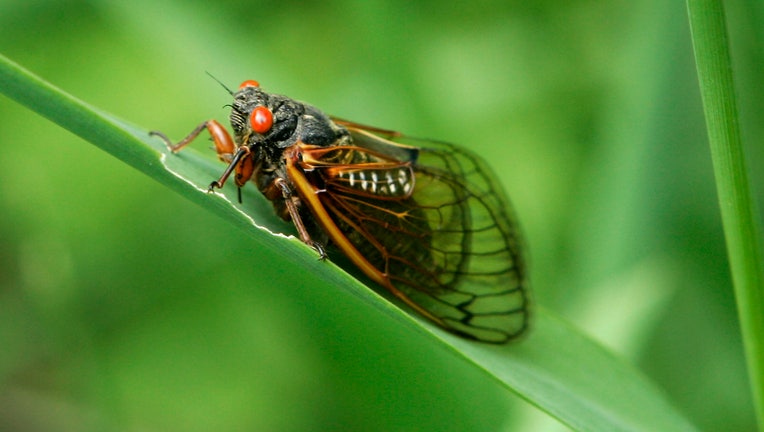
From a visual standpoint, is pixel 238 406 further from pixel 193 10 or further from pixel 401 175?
pixel 193 10

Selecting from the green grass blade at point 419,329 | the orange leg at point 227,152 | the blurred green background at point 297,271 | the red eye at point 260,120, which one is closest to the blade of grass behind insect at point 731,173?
the green grass blade at point 419,329

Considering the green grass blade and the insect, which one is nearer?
the green grass blade

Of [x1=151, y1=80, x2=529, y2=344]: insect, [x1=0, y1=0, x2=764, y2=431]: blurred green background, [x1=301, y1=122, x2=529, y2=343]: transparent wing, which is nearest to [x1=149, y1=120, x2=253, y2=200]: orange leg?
[x1=151, y1=80, x2=529, y2=344]: insect

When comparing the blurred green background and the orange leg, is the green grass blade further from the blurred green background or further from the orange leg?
the blurred green background

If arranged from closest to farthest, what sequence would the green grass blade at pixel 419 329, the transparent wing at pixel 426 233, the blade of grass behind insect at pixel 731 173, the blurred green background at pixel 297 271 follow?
the blade of grass behind insect at pixel 731 173 < the green grass blade at pixel 419 329 < the transparent wing at pixel 426 233 < the blurred green background at pixel 297 271

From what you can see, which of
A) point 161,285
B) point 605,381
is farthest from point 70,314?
point 605,381

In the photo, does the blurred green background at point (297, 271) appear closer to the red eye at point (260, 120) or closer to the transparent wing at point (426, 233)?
the transparent wing at point (426, 233)
